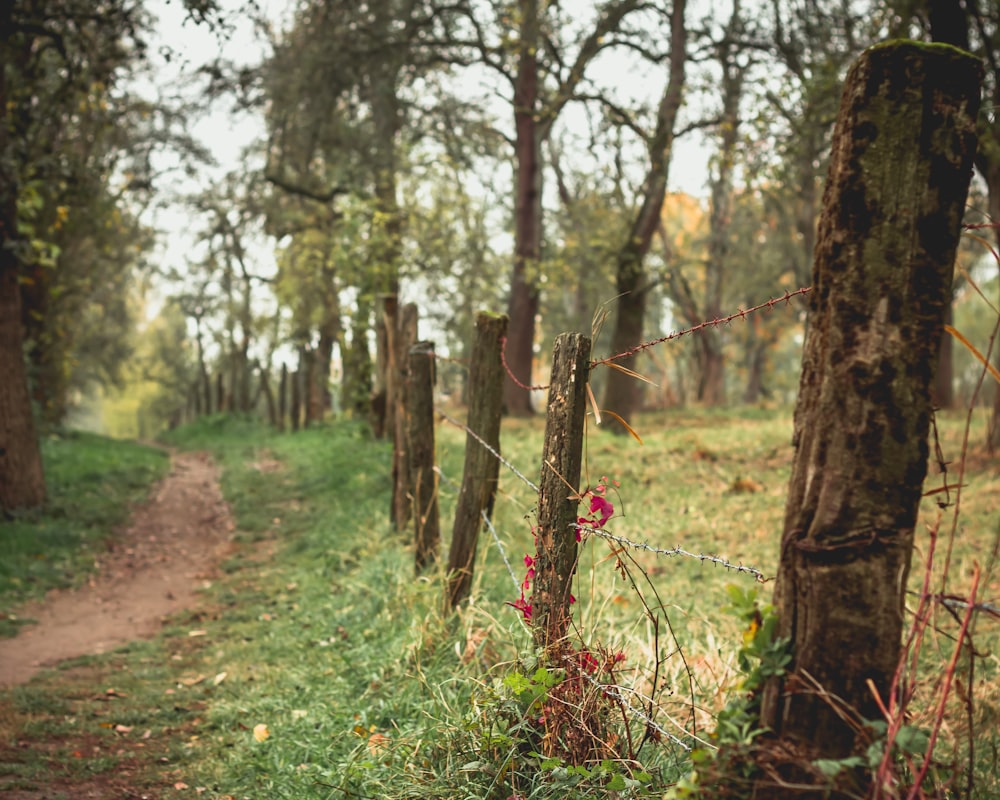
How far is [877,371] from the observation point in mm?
1781

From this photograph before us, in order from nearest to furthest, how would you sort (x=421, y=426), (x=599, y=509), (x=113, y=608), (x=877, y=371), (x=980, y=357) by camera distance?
(x=980, y=357), (x=877, y=371), (x=599, y=509), (x=421, y=426), (x=113, y=608)

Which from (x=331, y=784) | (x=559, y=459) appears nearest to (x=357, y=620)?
(x=331, y=784)

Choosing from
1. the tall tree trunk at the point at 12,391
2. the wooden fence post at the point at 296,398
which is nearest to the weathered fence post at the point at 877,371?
the tall tree trunk at the point at 12,391

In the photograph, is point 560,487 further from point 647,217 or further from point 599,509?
point 647,217

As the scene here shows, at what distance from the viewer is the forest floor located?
13.8 ft

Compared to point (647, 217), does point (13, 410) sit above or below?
below

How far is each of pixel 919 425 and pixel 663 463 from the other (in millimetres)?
10663

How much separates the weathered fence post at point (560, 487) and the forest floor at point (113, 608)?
2248mm

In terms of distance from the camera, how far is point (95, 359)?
1245 inches

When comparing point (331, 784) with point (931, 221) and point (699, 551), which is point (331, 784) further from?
point (699, 551)

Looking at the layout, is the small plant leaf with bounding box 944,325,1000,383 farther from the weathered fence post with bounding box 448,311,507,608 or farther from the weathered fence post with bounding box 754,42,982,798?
the weathered fence post with bounding box 448,311,507,608

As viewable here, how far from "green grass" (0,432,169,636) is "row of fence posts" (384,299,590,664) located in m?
3.38

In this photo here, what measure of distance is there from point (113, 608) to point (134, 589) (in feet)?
2.27

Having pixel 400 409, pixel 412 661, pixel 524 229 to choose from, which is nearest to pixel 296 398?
pixel 524 229
